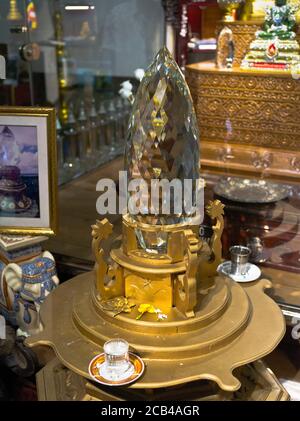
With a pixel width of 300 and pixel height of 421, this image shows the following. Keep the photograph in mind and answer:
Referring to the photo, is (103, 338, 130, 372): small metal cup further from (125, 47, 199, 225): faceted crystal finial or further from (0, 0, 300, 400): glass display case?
(125, 47, 199, 225): faceted crystal finial

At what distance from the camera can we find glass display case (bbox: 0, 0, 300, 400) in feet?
2.88

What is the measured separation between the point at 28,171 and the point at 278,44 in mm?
1052

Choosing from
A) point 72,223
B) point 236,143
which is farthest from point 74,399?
point 236,143

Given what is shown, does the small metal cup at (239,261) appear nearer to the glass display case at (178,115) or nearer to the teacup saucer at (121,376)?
the glass display case at (178,115)

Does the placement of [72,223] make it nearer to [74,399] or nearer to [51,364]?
[51,364]

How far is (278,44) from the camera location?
5.71ft

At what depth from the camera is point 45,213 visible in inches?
46.4

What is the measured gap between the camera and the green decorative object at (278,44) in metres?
1.73

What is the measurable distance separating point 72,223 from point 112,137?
3.04ft

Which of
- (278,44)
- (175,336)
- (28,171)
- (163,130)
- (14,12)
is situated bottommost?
(175,336)

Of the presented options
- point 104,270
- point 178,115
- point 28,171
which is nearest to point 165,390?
point 104,270

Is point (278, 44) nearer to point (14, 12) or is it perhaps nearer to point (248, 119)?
point (248, 119)

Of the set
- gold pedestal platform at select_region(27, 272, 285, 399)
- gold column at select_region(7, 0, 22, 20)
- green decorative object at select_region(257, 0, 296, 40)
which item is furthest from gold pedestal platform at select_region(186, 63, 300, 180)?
gold pedestal platform at select_region(27, 272, 285, 399)

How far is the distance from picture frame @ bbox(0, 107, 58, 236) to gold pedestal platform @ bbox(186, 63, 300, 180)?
0.72 meters
